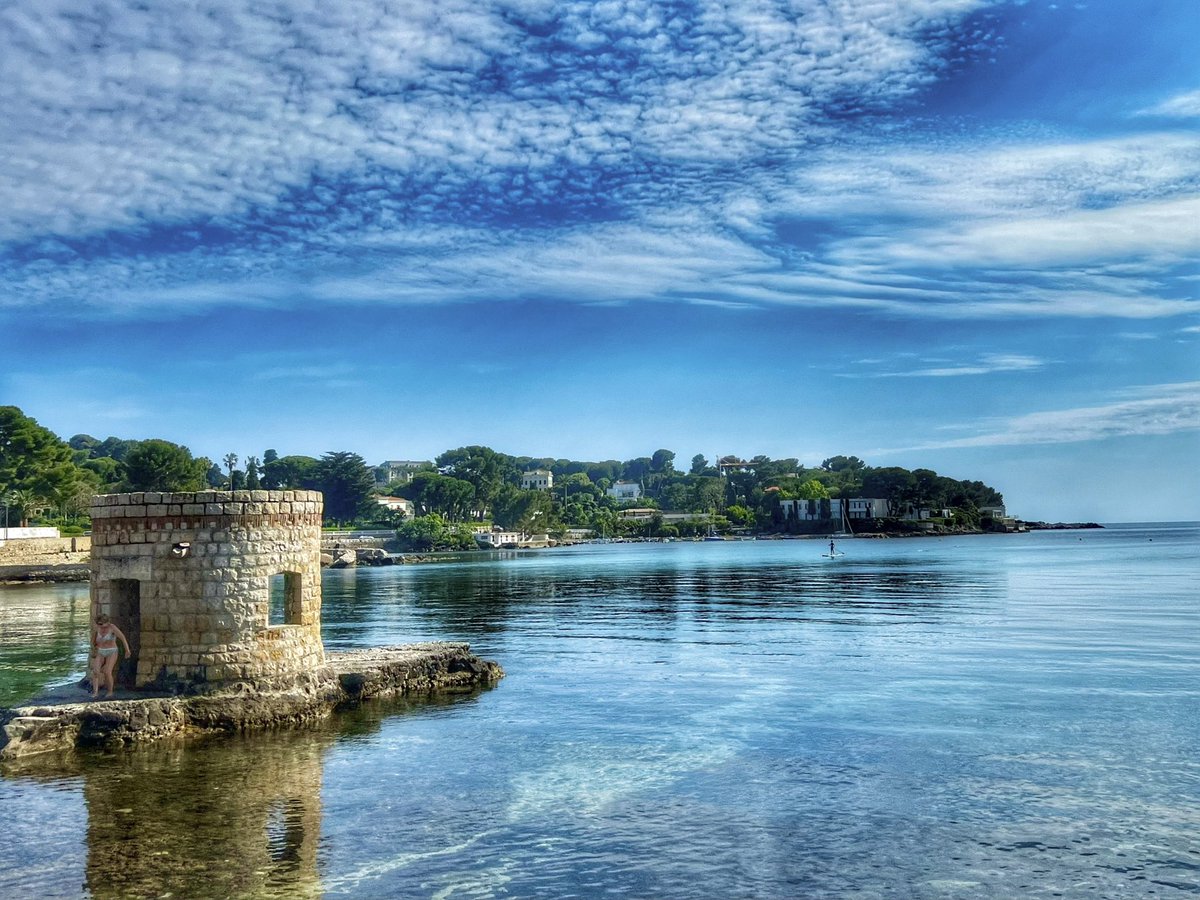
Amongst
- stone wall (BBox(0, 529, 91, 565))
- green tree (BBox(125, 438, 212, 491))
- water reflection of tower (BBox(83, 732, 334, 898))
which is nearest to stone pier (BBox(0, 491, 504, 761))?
water reflection of tower (BBox(83, 732, 334, 898))

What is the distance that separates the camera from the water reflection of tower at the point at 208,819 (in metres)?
11.6

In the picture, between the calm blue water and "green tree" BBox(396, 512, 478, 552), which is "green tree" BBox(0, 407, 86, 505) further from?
the calm blue water

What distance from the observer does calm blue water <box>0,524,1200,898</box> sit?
11758 mm

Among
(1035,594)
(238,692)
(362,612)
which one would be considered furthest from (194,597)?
(1035,594)

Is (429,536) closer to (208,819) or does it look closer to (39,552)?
(39,552)

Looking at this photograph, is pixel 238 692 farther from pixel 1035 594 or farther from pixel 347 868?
pixel 1035 594

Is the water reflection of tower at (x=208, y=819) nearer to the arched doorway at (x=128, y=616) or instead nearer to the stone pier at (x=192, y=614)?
the stone pier at (x=192, y=614)

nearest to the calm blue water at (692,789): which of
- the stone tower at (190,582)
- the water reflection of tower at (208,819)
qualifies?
the water reflection of tower at (208,819)

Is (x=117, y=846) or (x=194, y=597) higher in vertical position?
(x=194, y=597)

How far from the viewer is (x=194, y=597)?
19156mm

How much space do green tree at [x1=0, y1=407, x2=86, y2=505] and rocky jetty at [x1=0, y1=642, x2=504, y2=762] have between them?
293 feet

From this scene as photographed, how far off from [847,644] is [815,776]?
17.5m

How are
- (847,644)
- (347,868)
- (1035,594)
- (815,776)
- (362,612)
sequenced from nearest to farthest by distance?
(347,868) → (815,776) → (847,644) → (362,612) → (1035,594)

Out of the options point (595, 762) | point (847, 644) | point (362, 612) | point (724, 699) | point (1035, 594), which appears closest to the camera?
point (595, 762)
